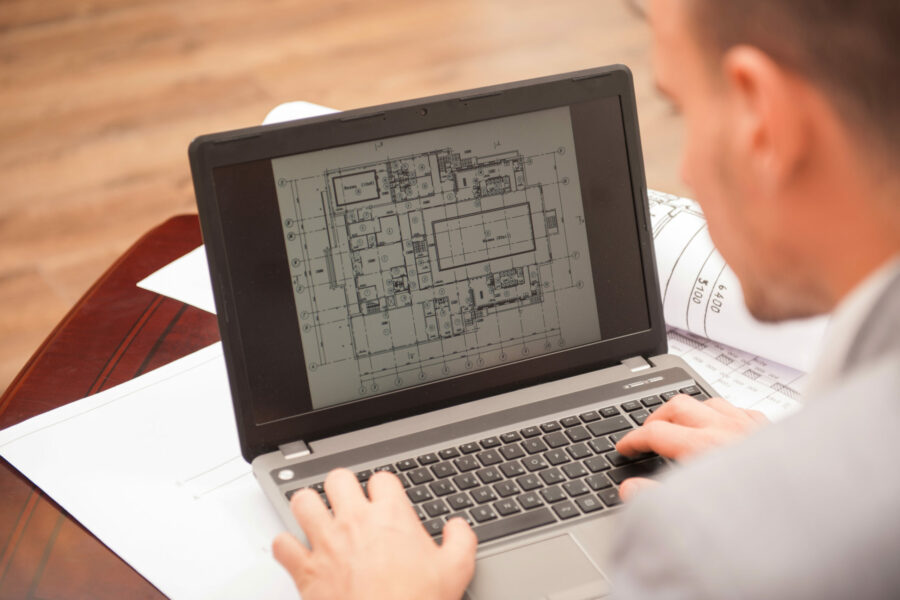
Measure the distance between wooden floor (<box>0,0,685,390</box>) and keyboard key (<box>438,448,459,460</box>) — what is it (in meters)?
1.45

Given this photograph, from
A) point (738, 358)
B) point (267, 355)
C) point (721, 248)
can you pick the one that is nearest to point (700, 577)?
point (721, 248)

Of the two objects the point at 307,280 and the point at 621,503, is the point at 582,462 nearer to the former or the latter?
the point at 621,503

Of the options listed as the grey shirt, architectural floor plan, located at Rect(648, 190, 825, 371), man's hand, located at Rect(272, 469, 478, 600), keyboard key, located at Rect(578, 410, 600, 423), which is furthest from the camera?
architectural floor plan, located at Rect(648, 190, 825, 371)

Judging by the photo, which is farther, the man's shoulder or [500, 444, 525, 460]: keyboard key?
[500, 444, 525, 460]: keyboard key

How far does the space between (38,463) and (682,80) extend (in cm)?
67

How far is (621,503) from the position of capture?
791 mm

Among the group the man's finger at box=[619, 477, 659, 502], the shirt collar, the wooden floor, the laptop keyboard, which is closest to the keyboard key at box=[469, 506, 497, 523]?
the laptop keyboard

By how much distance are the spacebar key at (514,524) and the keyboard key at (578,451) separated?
7 cm

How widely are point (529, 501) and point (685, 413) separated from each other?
6.3 inches

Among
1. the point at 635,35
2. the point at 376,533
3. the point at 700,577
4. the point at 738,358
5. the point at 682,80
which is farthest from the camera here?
the point at 635,35

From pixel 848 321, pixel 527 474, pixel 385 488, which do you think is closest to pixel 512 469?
pixel 527 474

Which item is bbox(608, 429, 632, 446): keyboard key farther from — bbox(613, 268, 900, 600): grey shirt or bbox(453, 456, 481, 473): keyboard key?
bbox(613, 268, 900, 600): grey shirt

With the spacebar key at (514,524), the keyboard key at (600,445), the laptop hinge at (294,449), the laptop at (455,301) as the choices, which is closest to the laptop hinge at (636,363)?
the laptop at (455,301)

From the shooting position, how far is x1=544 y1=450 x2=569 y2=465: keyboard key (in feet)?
2.73
